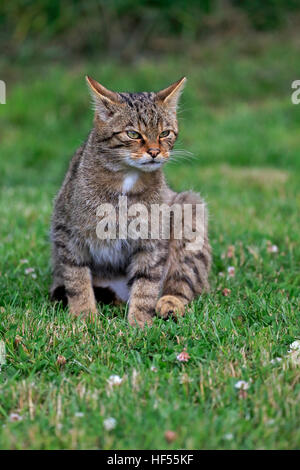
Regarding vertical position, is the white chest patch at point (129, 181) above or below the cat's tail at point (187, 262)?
above

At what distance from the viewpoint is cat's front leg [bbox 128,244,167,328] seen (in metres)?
3.75

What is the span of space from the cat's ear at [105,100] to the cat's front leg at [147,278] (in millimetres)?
842

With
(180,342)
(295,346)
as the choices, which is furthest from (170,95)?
(295,346)

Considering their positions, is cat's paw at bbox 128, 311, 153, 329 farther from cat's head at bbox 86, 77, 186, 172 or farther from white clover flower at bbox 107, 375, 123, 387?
cat's head at bbox 86, 77, 186, 172

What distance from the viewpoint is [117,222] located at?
3.70 metres

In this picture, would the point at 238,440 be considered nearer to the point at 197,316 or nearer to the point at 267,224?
the point at 197,316

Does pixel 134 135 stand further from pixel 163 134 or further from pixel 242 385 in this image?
pixel 242 385

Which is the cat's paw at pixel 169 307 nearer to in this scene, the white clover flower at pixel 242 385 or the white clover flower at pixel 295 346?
the white clover flower at pixel 295 346

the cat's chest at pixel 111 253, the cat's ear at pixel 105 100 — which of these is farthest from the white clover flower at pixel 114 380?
the cat's ear at pixel 105 100

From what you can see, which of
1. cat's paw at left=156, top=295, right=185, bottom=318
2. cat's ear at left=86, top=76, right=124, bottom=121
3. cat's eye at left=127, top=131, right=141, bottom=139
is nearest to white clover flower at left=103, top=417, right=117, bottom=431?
cat's paw at left=156, top=295, right=185, bottom=318

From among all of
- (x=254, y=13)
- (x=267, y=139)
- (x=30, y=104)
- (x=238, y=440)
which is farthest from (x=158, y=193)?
(x=254, y=13)

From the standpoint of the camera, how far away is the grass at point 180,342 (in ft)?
8.12

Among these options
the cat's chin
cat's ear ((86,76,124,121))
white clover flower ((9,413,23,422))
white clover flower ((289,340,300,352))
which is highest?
cat's ear ((86,76,124,121))

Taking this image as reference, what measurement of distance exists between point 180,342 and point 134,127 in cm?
128
